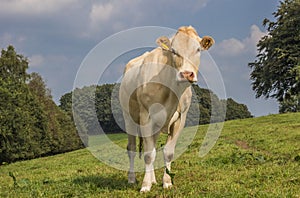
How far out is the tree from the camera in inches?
1441

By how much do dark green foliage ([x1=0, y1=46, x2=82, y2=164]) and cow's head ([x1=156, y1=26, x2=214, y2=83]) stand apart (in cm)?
4449

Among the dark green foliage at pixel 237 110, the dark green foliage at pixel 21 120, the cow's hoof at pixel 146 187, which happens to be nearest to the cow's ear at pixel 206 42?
the cow's hoof at pixel 146 187

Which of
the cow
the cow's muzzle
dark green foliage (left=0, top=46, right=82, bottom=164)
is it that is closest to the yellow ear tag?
the cow

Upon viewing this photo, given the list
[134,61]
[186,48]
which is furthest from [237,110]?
[186,48]

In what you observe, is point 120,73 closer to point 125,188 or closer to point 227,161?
point 125,188

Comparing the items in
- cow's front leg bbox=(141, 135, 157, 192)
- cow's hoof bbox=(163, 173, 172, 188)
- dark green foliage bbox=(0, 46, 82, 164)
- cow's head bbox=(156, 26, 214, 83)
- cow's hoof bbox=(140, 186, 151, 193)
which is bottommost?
cow's hoof bbox=(140, 186, 151, 193)

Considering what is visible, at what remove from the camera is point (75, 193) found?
7.45m

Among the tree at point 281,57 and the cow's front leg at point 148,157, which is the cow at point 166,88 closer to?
the cow's front leg at point 148,157

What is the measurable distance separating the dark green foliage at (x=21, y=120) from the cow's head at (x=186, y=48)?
44.5 metres

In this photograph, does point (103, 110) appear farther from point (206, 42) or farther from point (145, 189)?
point (206, 42)

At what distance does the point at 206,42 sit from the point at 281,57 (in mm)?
31775

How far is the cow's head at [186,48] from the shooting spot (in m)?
6.27

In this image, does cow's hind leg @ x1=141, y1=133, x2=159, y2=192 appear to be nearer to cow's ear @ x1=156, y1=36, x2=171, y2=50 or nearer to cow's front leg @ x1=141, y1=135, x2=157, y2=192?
cow's front leg @ x1=141, y1=135, x2=157, y2=192

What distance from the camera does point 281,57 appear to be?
118 feet
